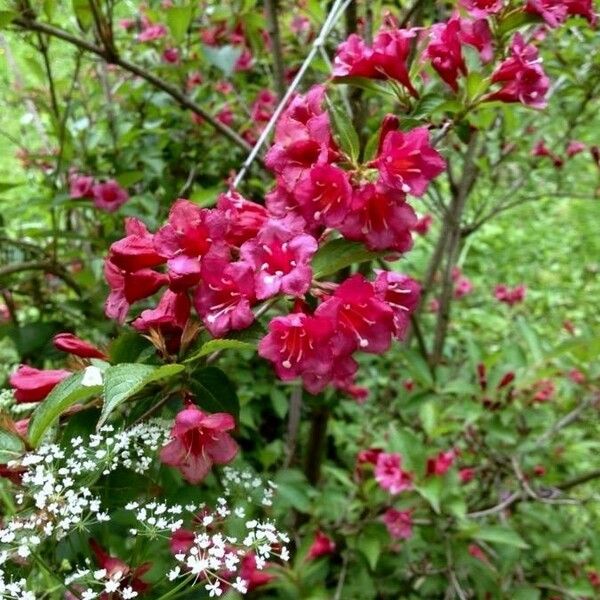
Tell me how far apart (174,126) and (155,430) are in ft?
5.18

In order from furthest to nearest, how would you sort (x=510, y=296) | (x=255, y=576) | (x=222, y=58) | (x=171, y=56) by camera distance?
(x=510, y=296)
(x=171, y=56)
(x=222, y=58)
(x=255, y=576)

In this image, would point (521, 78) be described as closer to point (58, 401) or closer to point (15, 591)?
point (58, 401)

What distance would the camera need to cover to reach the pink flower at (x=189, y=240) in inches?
33.9

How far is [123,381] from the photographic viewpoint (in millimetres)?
730

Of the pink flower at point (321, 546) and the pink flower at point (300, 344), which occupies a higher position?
the pink flower at point (300, 344)

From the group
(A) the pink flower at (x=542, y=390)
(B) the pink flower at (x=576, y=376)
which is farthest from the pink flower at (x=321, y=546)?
(B) the pink flower at (x=576, y=376)

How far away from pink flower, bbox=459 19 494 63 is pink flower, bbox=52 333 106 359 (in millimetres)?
620

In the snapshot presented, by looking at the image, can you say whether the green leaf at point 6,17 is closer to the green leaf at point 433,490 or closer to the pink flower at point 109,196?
the pink flower at point 109,196

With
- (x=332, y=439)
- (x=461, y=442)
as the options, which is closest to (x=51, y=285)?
(x=332, y=439)

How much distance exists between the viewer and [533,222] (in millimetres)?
5270

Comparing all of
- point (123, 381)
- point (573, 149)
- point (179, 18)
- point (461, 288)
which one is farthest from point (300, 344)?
point (461, 288)

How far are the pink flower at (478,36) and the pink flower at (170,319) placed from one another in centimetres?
52

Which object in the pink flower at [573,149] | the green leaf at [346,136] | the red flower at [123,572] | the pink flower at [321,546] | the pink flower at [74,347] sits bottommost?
the pink flower at [321,546]

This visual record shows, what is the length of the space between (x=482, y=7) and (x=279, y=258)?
0.50 metres
